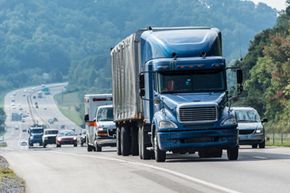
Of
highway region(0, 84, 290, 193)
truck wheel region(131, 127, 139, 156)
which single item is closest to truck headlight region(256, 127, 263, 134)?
truck wheel region(131, 127, 139, 156)

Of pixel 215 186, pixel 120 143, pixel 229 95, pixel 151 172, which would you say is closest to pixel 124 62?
pixel 120 143

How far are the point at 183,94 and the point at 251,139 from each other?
13366 millimetres

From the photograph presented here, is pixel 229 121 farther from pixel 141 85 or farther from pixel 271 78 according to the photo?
pixel 271 78

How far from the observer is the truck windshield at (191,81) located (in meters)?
29.8

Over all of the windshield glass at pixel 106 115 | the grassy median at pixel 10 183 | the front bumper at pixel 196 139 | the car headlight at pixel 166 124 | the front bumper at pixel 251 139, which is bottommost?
the grassy median at pixel 10 183

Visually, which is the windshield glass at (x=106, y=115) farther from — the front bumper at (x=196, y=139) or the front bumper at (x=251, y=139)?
the front bumper at (x=196, y=139)

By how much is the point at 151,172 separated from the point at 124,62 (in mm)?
11104

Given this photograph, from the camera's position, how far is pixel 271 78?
110062mm

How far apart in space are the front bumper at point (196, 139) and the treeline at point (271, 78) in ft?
165

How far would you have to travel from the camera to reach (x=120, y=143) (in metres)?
38.4

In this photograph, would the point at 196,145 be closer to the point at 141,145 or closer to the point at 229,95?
the point at 229,95

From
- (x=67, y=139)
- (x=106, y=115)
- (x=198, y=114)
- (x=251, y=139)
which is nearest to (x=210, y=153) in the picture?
(x=198, y=114)

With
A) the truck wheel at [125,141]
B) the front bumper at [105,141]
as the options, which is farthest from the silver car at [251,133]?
the front bumper at [105,141]

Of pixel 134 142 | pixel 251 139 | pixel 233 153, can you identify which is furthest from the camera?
pixel 251 139
